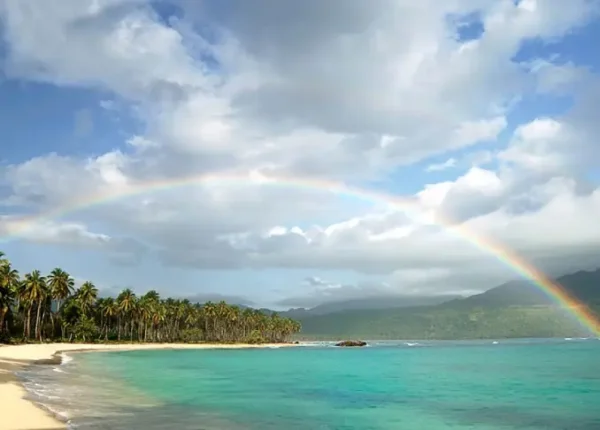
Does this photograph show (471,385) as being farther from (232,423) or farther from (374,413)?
(232,423)

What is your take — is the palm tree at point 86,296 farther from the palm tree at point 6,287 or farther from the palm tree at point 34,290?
the palm tree at point 6,287

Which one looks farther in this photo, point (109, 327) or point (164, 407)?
point (109, 327)

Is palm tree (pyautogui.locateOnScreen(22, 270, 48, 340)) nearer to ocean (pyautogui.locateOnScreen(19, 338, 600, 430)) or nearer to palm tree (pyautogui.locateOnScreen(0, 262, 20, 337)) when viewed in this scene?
palm tree (pyautogui.locateOnScreen(0, 262, 20, 337))

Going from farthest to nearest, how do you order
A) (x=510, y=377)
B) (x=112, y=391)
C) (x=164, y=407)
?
(x=510, y=377), (x=112, y=391), (x=164, y=407)

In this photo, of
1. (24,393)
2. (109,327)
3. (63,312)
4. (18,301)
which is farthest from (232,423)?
(109,327)

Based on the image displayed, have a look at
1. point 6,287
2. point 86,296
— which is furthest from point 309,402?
point 86,296

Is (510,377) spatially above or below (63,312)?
below

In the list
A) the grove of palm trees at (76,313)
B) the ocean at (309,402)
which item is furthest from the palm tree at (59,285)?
the ocean at (309,402)

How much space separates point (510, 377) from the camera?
65188 mm

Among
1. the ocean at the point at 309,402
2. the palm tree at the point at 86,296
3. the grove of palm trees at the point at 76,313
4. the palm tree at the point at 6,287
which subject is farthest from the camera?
the palm tree at the point at 86,296

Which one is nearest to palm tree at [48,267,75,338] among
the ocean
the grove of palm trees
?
the grove of palm trees

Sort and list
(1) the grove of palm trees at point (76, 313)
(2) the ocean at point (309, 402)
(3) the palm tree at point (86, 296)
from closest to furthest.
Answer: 1. (2) the ocean at point (309, 402)
2. (1) the grove of palm trees at point (76, 313)
3. (3) the palm tree at point (86, 296)

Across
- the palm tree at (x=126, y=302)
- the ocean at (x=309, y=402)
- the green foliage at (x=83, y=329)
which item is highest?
the palm tree at (x=126, y=302)

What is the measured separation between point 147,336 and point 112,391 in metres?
145
